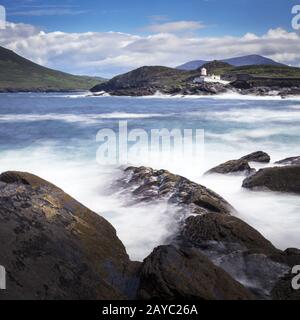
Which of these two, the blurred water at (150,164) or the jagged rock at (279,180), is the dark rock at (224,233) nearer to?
the blurred water at (150,164)

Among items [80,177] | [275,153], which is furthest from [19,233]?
[275,153]

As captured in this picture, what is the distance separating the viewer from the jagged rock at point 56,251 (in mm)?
6164

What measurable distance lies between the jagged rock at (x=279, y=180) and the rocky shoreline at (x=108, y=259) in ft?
16.6

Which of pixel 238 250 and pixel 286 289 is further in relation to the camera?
pixel 238 250

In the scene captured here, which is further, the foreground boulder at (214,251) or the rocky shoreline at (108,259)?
the foreground boulder at (214,251)

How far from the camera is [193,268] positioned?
6680 millimetres

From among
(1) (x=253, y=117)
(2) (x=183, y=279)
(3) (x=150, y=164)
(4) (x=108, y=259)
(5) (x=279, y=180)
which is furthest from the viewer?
(1) (x=253, y=117)

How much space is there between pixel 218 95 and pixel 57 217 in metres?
119

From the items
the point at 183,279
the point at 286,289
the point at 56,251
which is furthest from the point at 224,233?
the point at 56,251

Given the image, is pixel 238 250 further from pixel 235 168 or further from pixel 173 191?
Answer: pixel 235 168

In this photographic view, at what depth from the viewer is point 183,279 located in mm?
6379

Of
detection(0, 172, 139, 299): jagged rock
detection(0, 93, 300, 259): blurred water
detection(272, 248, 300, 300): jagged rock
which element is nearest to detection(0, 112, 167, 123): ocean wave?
detection(0, 93, 300, 259): blurred water

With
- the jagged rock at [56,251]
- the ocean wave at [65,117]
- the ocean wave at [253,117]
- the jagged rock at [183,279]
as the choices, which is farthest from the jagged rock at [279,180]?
the ocean wave at [65,117]

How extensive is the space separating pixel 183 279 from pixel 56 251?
2.08m
